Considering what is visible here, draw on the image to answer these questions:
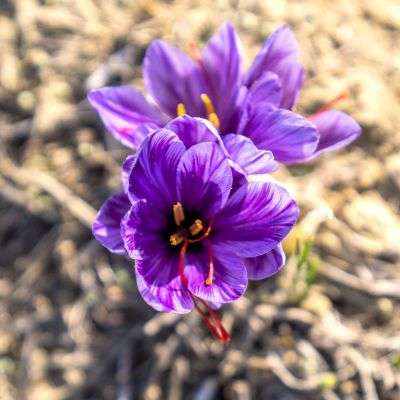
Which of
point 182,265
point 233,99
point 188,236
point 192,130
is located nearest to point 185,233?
point 188,236

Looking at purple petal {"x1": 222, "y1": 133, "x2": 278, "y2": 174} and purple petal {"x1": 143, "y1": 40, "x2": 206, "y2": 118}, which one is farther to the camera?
purple petal {"x1": 143, "y1": 40, "x2": 206, "y2": 118}

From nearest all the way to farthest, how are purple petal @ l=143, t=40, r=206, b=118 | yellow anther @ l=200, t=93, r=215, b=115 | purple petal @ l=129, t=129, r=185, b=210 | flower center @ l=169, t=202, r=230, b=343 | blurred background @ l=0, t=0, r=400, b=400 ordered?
purple petal @ l=129, t=129, r=185, b=210 < flower center @ l=169, t=202, r=230, b=343 < yellow anther @ l=200, t=93, r=215, b=115 < purple petal @ l=143, t=40, r=206, b=118 < blurred background @ l=0, t=0, r=400, b=400

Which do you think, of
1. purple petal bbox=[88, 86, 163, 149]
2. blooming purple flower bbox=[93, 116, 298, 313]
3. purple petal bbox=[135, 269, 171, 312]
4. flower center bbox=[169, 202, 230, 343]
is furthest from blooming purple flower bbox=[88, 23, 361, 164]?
purple petal bbox=[135, 269, 171, 312]

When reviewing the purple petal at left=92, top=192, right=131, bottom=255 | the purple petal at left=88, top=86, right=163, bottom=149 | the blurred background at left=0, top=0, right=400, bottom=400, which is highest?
the purple petal at left=88, top=86, right=163, bottom=149

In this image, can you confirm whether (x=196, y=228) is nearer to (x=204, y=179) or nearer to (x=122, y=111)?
(x=204, y=179)

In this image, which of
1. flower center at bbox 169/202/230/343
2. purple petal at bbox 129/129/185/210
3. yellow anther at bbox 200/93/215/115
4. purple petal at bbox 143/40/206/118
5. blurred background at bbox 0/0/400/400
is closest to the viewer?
purple petal at bbox 129/129/185/210

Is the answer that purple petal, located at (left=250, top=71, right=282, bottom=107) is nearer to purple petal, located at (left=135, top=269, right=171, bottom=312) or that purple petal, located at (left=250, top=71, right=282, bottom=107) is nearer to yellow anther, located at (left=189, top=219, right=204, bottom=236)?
yellow anther, located at (left=189, top=219, right=204, bottom=236)

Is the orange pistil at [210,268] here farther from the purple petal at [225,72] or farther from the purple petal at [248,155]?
the purple petal at [225,72]

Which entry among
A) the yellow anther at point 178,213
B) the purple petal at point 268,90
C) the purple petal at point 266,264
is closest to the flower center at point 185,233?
the yellow anther at point 178,213
